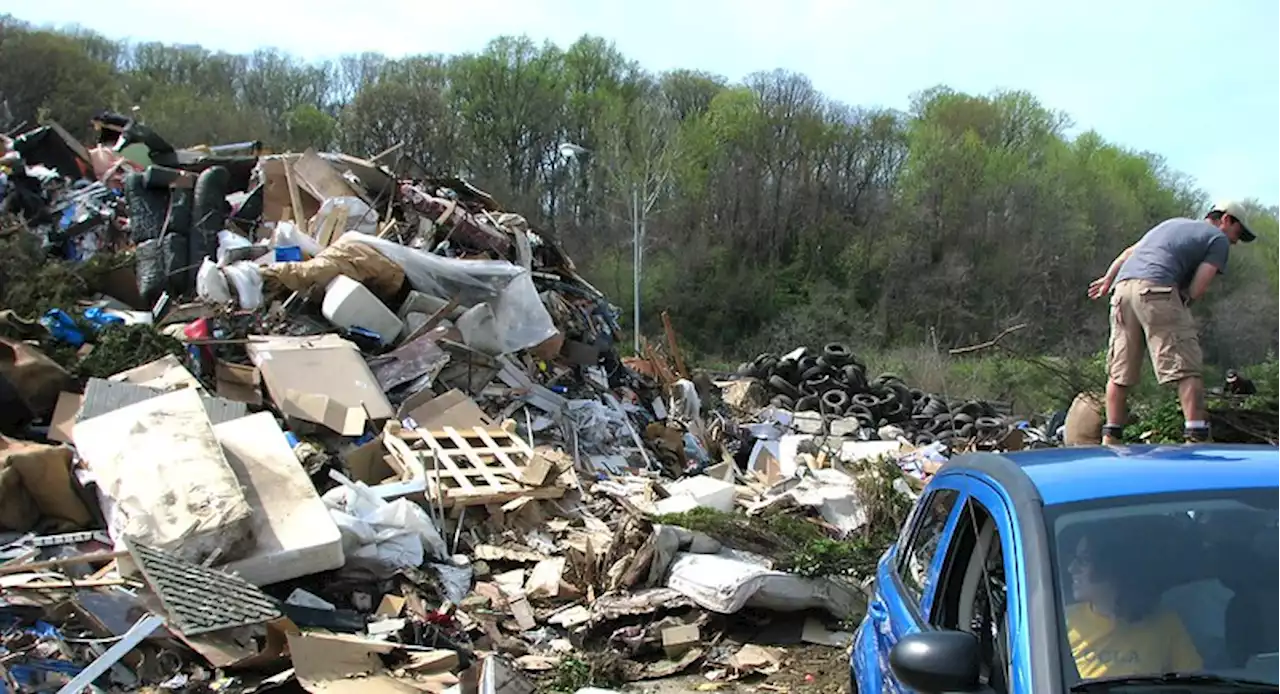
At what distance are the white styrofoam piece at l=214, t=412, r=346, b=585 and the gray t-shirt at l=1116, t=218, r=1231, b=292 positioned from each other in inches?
196

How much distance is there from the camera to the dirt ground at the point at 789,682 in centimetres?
571

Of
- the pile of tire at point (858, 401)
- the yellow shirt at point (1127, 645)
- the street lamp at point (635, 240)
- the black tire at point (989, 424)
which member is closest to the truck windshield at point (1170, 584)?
the yellow shirt at point (1127, 645)

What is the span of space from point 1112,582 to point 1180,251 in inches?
159

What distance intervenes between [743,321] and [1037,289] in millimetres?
13308

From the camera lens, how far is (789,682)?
5797 mm

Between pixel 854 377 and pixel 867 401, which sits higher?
pixel 854 377

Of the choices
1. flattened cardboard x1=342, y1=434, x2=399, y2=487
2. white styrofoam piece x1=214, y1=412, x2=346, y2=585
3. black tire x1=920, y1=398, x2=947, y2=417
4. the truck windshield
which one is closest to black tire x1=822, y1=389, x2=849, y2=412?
black tire x1=920, y1=398, x2=947, y2=417

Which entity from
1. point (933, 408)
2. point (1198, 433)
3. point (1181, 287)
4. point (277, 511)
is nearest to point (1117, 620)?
point (1198, 433)

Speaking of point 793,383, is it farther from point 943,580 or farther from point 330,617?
point 943,580

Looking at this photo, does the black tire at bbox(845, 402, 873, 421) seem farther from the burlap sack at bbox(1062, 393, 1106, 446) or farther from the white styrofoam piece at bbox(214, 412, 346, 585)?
the white styrofoam piece at bbox(214, 412, 346, 585)

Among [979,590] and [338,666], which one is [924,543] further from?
[338,666]

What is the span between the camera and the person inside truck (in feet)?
7.26

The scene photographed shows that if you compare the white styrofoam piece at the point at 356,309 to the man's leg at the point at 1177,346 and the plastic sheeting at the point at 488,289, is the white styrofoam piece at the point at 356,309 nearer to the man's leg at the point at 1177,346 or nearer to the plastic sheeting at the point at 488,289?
the plastic sheeting at the point at 488,289

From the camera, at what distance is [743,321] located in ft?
153
